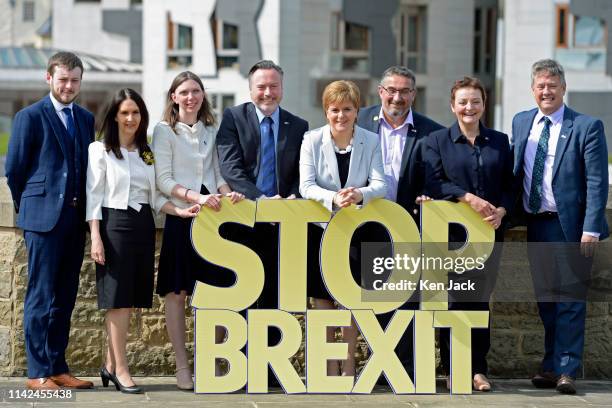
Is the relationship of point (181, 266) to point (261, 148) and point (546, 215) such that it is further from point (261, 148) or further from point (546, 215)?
point (546, 215)

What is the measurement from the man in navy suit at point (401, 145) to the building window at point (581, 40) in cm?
3388

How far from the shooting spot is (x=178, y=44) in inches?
1864

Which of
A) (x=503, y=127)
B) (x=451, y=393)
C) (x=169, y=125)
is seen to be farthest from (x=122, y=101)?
(x=503, y=127)

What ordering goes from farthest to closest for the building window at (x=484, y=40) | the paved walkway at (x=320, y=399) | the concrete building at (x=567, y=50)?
the building window at (x=484, y=40) → the concrete building at (x=567, y=50) → the paved walkway at (x=320, y=399)

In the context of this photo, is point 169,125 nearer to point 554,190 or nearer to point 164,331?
point 164,331

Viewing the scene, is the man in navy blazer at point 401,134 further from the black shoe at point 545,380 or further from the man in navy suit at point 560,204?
the black shoe at point 545,380

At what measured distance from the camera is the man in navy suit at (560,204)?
7633 mm

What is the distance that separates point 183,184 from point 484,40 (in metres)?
45.0

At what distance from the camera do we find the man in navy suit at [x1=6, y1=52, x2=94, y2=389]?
291 inches

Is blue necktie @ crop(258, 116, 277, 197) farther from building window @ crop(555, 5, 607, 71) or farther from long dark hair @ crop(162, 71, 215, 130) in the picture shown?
building window @ crop(555, 5, 607, 71)

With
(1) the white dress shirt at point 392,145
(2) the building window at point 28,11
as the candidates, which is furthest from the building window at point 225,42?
(1) the white dress shirt at point 392,145

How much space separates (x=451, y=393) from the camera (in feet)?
24.8

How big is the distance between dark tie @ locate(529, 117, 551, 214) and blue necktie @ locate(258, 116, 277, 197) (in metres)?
1.64

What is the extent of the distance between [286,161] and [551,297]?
1.93m
